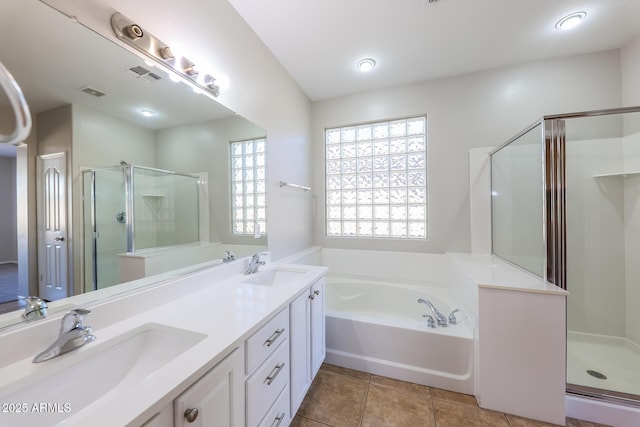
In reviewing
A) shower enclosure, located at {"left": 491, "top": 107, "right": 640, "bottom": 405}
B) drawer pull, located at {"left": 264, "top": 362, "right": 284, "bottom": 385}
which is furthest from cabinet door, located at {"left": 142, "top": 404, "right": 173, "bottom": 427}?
shower enclosure, located at {"left": 491, "top": 107, "right": 640, "bottom": 405}

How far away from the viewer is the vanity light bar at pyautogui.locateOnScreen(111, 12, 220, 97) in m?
0.97

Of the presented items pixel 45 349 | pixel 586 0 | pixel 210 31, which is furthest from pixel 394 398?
pixel 586 0

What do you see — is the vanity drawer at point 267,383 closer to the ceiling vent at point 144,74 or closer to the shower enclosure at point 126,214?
the shower enclosure at point 126,214

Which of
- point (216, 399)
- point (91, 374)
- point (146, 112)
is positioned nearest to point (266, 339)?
point (216, 399)

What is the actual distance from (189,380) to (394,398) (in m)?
1.50

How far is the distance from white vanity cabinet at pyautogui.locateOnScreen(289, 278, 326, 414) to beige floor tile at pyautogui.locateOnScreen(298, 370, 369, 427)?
0.19m

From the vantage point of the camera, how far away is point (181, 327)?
34.3 inches

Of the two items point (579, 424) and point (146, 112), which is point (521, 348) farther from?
point (146, 112)

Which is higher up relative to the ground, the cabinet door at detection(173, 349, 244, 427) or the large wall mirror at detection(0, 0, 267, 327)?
the large wall mirror at detection(0, 0, 267, 327)

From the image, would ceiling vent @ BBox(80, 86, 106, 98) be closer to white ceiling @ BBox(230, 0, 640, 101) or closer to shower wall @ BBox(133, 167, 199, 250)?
shower wall @ BBox(133, 167, 199, 250)

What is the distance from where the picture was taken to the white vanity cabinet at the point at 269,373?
905mm

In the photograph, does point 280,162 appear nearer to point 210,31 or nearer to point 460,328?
point 210,31

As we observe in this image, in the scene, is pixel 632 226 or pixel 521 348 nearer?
pixel 521 348

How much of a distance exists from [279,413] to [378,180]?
7.66 feet
